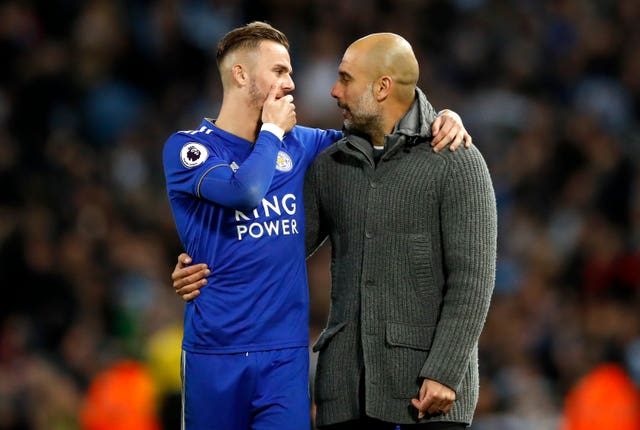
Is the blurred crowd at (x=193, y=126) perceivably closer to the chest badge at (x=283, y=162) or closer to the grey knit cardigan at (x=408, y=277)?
the chest badge at (x=283, y=162)

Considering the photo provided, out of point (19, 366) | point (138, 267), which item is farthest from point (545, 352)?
point (19, 366)

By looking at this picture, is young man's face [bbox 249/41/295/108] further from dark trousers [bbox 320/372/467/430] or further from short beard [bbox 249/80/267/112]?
dark trousers [bbox 320/372/467/430]

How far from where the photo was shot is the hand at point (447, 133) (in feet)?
13.9

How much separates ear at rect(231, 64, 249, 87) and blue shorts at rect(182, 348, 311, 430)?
1026 mm

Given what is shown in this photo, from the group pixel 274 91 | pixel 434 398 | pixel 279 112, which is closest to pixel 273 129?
pixel 279 112

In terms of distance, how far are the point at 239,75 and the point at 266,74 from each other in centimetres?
11

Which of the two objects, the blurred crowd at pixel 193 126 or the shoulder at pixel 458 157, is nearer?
the shoulder at pixel 458 157

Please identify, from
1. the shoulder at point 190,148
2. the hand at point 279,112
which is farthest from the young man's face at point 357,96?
the shoulder at point 190,148

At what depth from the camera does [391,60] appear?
4324mm

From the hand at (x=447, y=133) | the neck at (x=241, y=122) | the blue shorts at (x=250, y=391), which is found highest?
the neck at (x=241, y=122)

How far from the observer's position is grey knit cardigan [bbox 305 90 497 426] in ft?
13.6

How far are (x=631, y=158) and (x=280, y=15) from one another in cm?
331

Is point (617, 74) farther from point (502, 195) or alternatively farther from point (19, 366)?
point (19, 366)

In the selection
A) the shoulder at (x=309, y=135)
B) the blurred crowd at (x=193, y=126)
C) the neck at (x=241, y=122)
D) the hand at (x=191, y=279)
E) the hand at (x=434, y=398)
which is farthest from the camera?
the blurred crowd at (x=193, y=126)
